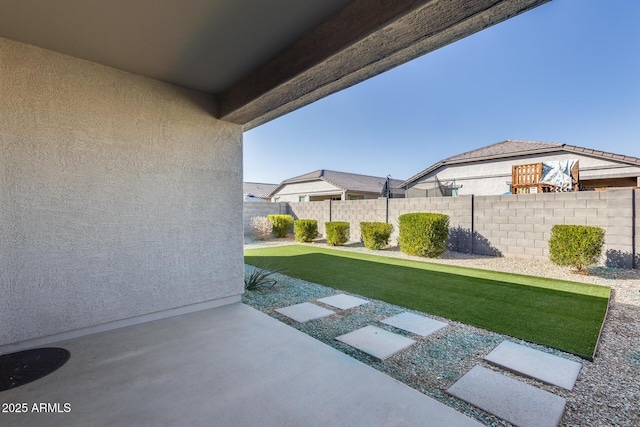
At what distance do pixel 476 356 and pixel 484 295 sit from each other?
2.30m

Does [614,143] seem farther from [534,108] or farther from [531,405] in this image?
[531,405]

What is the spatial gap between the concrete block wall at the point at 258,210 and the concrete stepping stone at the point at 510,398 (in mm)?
12289

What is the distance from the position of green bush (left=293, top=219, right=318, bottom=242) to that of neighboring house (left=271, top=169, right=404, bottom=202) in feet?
26.0

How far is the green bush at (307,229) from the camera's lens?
39.6ft

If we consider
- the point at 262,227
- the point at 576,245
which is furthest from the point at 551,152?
the point at 262,227

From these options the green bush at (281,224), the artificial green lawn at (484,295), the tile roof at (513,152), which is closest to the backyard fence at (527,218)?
the artificial green lawn at (484,295)

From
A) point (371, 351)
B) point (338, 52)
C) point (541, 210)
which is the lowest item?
point (371, 351)

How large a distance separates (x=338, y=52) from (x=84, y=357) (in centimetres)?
353

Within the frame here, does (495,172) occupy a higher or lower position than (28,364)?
higher

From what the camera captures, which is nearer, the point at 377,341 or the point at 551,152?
the point at 377,341

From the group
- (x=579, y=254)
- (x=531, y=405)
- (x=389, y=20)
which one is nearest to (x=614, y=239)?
(x=579, y=254)

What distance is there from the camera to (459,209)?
28.5 ft

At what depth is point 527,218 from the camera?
7.43 m

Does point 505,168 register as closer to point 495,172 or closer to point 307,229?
point 495,172
